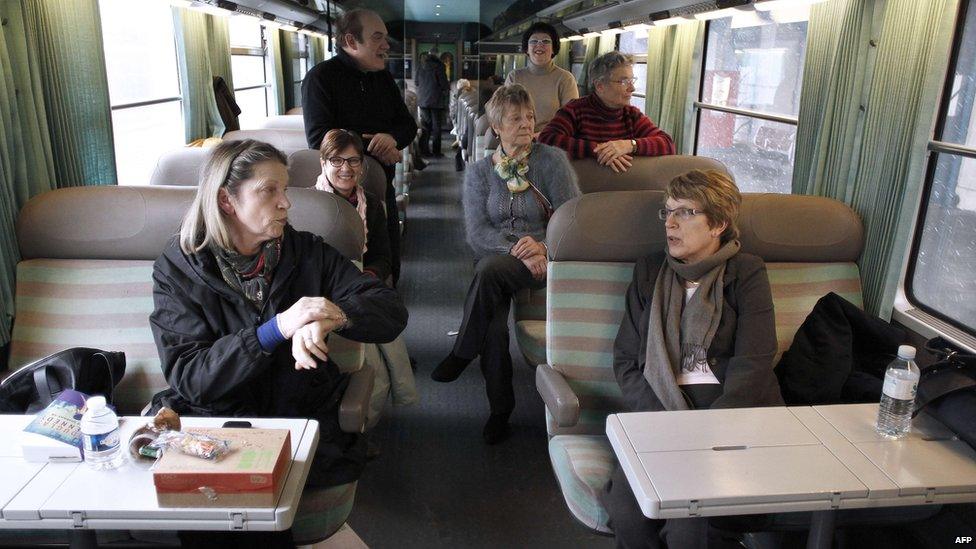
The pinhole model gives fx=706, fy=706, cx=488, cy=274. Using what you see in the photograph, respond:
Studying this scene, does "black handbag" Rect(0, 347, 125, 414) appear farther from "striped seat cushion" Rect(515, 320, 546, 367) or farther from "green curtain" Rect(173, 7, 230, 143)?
"green curtain" Rect(173, 7, 230, 143)

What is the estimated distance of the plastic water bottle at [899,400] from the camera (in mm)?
1858

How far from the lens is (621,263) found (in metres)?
2.68

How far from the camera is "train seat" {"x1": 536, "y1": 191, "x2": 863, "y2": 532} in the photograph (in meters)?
2.60

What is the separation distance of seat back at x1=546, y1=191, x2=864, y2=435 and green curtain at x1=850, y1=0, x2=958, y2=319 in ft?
0.49

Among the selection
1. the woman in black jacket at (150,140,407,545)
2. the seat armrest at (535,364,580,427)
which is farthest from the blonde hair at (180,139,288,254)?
the seat armrest at (535,364,580,427)

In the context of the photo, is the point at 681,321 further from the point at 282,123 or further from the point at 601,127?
the point at 282,123

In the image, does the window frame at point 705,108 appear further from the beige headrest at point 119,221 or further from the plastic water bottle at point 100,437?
the plastic water bottle at point 100,437

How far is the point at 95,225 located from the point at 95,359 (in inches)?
22.5

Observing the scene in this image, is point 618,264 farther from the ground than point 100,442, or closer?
farther from the ground

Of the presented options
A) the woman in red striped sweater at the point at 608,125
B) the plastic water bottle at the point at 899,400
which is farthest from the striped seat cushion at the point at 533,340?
the plastic water bottle at the point at 899,400

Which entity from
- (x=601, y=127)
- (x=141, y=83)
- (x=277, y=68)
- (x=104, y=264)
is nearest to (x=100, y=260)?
(x=104, y=264)

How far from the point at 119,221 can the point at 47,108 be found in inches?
46.5

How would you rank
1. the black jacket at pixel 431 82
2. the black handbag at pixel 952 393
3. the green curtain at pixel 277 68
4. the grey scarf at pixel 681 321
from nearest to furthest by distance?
the black handbag at pixel 952 393 → the grey scarf at pixel 681 321 → the black jacket at pixel 431 82 → the green curtain at pixel 277 68

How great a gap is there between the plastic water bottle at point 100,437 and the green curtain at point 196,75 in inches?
197
